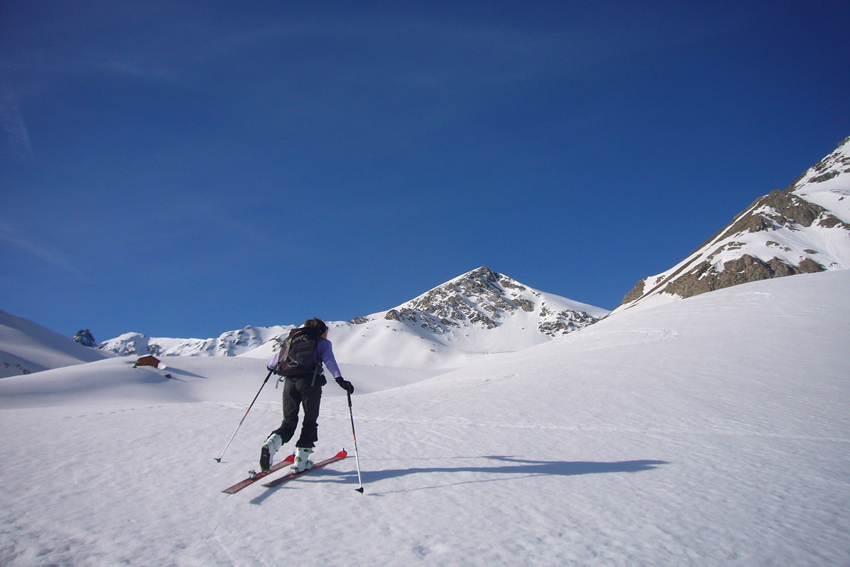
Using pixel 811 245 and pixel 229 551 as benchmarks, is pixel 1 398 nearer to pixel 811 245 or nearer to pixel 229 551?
pixel 229 551

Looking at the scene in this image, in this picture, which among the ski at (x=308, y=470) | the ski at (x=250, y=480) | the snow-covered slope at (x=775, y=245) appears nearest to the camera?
the ski at (x=250, y=480)

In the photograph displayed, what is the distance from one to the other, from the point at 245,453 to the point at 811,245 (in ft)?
440

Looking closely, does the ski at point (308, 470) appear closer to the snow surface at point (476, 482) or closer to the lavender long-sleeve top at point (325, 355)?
the snow surface at point (476, 482)

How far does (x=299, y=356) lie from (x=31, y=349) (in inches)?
4268

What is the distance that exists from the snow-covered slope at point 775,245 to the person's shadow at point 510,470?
106347 mm

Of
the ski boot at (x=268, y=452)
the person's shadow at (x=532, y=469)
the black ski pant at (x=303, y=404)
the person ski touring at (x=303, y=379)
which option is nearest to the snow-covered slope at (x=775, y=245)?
the person's shadow at (x=532, y=469)

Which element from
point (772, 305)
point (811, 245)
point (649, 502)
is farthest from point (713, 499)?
point (811, 245)

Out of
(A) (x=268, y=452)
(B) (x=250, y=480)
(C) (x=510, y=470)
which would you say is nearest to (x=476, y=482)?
(C) (x=510, y=470)

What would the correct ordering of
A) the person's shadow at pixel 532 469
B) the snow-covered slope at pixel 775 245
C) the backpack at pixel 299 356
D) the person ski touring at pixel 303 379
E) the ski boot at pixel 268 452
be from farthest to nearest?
the snow-covered slope at pixel 775 245, the backpack at pixel 299 356, the person ski touring at pixel 303 379, the person's shadow at pixel 532 469, the ski boot at pixel 268 452

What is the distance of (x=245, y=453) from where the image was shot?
6281 mm

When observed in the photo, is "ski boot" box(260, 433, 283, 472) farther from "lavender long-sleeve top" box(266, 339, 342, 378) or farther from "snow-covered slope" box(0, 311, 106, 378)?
"snow-covered slope" box(0, 311, 106, 378)

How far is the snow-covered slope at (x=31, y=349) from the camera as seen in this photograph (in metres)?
68.9

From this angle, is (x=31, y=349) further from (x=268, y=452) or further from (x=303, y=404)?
(x=268, y=452)

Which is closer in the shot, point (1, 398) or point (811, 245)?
point (1, 398)
